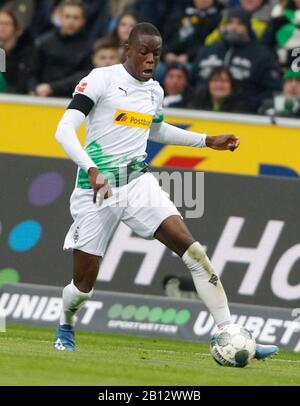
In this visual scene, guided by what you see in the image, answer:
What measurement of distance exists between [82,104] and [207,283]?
1760 mm

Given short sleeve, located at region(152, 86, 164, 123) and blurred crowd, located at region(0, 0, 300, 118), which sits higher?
short sleeve, located at region(152, 86, 164, 123)

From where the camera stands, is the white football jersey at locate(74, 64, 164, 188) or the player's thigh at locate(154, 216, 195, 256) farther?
the white football jersey at locate(74, 64, 164, 188)

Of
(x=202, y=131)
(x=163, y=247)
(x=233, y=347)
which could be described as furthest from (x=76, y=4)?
(x=233, y=347)

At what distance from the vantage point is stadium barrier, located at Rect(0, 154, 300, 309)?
13.4 meters

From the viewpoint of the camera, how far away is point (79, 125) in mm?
10141

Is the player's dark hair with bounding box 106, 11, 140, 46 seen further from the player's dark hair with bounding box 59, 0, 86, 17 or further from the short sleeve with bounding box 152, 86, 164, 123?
the short sleeve with bounding box 152, 86, 164, 123

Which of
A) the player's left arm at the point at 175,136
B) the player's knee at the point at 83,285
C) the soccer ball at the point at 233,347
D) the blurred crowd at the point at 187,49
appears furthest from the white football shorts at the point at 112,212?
the blurred crowd at the point at 187,49

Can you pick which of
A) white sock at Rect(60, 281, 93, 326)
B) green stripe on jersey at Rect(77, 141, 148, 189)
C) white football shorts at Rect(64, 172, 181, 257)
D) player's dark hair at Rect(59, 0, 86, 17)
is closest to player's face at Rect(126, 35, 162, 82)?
green stripe on jersey at Rect(77, 141, 148, 189)

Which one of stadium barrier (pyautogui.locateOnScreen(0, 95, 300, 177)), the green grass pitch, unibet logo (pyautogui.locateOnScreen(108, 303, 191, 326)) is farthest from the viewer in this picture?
stadium barrier (pyautogui.locateOnScreen(0, 95, 300, 177))

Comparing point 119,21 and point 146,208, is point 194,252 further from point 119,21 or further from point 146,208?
point 119,21

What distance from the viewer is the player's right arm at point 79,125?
9.78m

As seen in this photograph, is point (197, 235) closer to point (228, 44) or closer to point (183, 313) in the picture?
point (183, 313)
